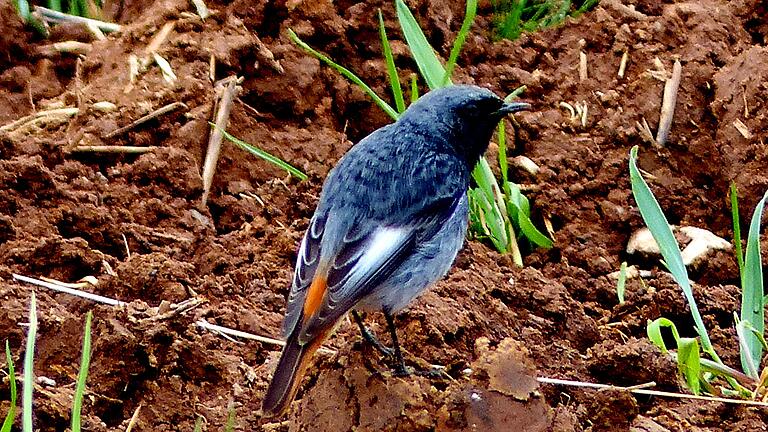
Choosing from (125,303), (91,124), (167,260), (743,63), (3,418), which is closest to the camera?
(3,418)

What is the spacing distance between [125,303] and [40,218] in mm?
804

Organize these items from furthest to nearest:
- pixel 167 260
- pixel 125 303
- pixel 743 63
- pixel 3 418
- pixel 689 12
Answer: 1. pixel 689 12
2. pixel 743 63
3. pixel 167 260
4. pixel 125 303
5. pixel 3 418

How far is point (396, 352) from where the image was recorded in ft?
13.8

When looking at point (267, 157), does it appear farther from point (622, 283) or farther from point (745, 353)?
point (745, 353)

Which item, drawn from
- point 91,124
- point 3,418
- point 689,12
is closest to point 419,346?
point 3,418

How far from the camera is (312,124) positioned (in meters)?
5.97

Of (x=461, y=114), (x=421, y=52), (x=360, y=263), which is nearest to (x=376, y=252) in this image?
(x=360, y=263)

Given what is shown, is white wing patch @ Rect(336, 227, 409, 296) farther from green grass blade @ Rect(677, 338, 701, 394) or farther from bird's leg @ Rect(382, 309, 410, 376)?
green grass blade @ Rect(677, 338, 701, 394)

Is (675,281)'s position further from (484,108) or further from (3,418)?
(3,418)

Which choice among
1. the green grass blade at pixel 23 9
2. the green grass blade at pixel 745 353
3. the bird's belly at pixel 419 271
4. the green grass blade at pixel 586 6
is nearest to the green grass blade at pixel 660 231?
the green grass blade at pixel 745 353

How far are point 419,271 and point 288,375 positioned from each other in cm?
78

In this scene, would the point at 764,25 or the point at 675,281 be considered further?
the point at 764,25

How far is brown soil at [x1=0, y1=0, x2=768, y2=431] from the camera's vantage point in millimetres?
4043

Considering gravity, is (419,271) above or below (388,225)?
below
